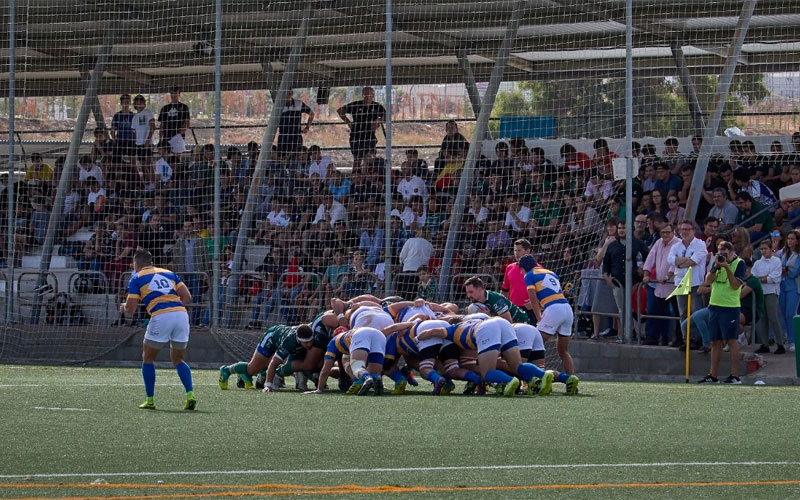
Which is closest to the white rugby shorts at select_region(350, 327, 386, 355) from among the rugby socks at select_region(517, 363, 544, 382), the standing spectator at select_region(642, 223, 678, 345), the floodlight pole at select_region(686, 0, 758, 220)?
the rugby socks at select_region(517, 363, 544, 382)

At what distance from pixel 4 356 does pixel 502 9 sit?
9.55m

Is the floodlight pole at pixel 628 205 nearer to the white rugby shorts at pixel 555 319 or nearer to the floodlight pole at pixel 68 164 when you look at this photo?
the white rugby shorts at pixel 555 319

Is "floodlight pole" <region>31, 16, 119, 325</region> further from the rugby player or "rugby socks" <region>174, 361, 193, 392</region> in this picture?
"rugby socks" <region>174, 361, 193, 392</region>

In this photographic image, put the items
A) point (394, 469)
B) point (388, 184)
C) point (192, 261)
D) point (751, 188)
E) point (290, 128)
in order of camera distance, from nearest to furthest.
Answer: point (394, 469)
point (388, 184)
point (751, 188)
point (192, 261)
point (290, 128)

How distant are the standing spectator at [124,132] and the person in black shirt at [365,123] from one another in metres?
4.28

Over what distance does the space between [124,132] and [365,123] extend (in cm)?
487

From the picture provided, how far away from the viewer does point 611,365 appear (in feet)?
60.6

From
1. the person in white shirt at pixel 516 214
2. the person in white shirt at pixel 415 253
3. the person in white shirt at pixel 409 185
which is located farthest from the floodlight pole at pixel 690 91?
the person in white shirt at pixel 415 253

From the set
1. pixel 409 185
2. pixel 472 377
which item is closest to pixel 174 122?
pixel 409 185

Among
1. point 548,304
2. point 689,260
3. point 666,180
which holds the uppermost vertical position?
point 666,180

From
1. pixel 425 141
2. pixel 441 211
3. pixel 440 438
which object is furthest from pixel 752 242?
pixel 440 438

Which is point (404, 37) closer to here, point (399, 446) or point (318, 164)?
point (318, 164)

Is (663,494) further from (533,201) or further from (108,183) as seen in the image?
(108,183)

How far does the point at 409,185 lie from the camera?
21.5 metres
